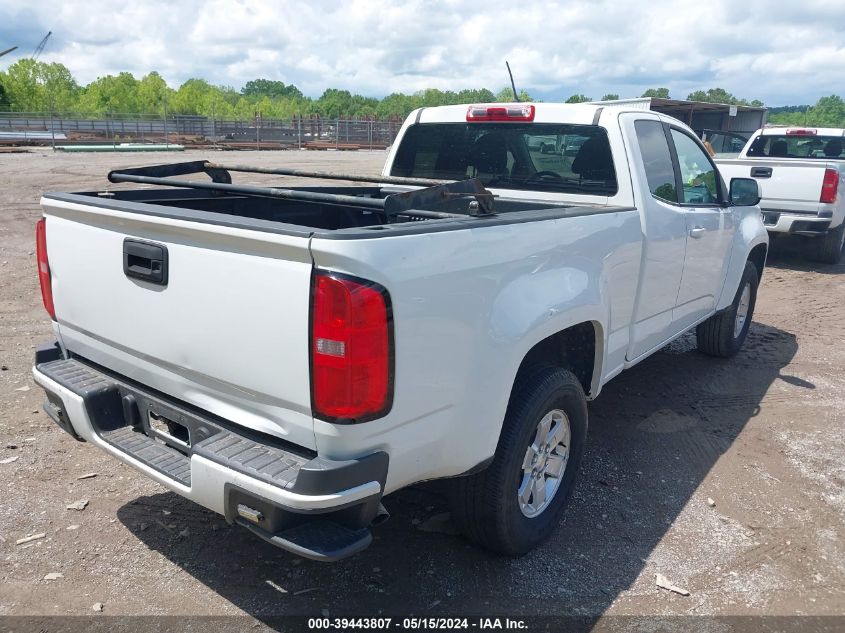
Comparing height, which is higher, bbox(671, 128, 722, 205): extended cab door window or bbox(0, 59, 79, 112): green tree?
bbox(0, 59, 79, 112): green tree

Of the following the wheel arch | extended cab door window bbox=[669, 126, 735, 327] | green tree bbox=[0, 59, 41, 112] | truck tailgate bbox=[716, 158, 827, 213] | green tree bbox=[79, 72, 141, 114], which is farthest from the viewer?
green tree bbox=[79, 72, 141, 114]

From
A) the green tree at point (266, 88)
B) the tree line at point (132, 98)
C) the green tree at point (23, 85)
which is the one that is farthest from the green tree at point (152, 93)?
the green tree at point (266, 88)

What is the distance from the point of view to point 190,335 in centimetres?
247

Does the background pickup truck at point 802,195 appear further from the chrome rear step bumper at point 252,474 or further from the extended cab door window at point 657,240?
the chrome rear step bumper at point 252,474

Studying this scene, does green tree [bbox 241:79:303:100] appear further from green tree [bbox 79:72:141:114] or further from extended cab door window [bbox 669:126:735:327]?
extended cab door window [bbox 669:126:735:327]

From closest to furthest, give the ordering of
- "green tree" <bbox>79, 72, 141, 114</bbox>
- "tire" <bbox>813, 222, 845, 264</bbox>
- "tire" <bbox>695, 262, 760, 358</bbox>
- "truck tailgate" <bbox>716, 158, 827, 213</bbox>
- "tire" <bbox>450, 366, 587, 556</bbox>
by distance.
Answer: "tire" <bbox>450, 366, 587, 556</bbox> → "tire" <bbox>695, 262, 760, 358</bbox> → "truck tailgate" <bbox>716, 158, 827, 213</bbox> → "tire" <bbox>813, 222, 845, 264</bbox> → "green tree" <bbox>79, 72, 141, 114</bbox>

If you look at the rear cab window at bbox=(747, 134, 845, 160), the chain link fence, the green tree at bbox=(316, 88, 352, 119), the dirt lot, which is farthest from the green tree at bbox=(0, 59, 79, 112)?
the dirt lot

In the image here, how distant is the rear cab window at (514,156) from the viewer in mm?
3979

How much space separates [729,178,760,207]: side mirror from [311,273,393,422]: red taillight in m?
3.83

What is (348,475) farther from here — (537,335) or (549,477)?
(549,477)

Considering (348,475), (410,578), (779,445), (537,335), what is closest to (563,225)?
(537,335)

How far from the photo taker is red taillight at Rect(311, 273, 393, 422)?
6.84ft

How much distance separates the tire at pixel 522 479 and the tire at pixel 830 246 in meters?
8.83

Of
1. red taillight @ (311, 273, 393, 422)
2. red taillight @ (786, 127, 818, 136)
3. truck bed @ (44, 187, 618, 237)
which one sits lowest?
red taillight @ (311, 273, 393, 422)
